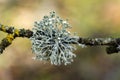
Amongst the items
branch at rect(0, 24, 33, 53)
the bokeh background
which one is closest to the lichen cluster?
branch at rect(0, 24, 33, 53)

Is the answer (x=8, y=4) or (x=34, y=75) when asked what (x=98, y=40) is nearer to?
(x=34, y=75)

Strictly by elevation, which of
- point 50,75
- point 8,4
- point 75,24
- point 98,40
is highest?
point 8,4

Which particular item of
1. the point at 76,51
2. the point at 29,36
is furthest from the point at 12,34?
the point at 76,51

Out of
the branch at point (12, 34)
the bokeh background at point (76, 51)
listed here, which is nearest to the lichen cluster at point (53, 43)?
the branch at point (12, 34)

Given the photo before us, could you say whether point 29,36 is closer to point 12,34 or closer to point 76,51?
point 12,34

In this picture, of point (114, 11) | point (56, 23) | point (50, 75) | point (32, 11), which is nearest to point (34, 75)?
point (50, 75)

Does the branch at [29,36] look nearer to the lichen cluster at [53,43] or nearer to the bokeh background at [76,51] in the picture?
the lichen cluster at [53,43]
